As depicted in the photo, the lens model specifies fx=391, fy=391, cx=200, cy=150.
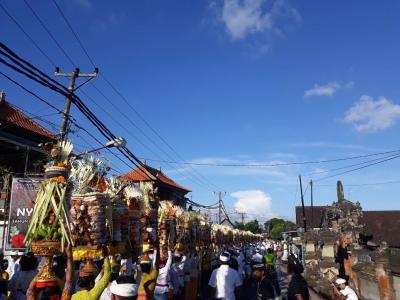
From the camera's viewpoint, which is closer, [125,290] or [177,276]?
[125,290]

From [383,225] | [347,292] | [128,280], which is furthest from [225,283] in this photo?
[383,225]

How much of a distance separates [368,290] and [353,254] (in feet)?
5.07

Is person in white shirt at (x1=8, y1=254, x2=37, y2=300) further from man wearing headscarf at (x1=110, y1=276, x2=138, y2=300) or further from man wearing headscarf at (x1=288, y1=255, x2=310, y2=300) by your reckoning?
man wearing headscarf at (x1=288, y1=255, x2=310, y2=300)

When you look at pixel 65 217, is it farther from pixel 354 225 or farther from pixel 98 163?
pixel 354 225

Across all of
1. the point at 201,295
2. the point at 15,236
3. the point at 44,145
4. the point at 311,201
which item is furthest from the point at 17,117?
the point at 311,201

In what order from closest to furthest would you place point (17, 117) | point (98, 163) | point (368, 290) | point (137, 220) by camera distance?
point (98, 163), point (137, 220), point (368, 290), point (17, 117)

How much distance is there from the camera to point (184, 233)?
41.0 ft

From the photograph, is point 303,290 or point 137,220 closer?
point 303,290

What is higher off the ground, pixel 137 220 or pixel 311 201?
pixel 311 201

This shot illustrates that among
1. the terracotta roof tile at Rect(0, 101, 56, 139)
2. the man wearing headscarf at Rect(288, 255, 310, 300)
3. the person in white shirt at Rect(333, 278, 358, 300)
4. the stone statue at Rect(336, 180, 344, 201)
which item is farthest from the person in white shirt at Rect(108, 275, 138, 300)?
the terracotta roof tile at Rect(0, 101, 56, 139)

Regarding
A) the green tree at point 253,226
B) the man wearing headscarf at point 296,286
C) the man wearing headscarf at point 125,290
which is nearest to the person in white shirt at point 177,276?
the man wearing headscarf at point 296,286

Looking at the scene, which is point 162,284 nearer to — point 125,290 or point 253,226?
point 125,290

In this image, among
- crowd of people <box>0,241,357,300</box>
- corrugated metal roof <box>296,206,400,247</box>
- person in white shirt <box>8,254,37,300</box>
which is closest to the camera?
crowd of people <box>0,241,357,300</box>

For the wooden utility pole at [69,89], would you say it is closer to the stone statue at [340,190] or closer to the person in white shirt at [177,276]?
the person in white shirt at [177,276]
